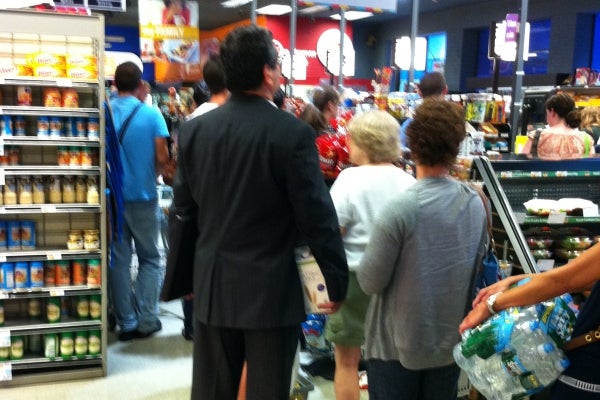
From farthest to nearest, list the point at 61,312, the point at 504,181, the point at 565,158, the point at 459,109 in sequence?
the point at 61,312, the point at 565,158, the point at 504,181, the point at 459,109

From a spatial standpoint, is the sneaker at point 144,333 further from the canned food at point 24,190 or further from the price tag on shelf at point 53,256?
the canned food at point 24,190

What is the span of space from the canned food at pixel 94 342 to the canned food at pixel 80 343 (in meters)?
0.03

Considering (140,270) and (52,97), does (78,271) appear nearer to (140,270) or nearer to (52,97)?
(140,270)

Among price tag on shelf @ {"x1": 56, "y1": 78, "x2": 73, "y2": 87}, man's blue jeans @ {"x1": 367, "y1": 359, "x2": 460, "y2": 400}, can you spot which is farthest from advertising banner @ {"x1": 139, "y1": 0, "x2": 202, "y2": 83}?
man's blue jeans @ {"x1": 367, "y1": 359, "x2": 460, "y2": 400}

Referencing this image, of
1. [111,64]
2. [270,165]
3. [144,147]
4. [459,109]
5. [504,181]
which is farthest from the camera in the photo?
[111,64]

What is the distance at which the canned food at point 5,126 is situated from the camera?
141 inches

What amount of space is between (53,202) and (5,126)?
51 cm

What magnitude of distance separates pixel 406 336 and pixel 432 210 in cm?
44

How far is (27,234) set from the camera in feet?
12.3

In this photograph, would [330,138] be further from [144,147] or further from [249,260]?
[249,260]

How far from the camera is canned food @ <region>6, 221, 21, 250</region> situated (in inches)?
147

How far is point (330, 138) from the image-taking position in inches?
150

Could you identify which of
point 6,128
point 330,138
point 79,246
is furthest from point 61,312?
point 330,138

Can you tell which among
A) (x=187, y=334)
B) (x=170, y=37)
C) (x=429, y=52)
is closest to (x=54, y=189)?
(x=187, y=334)
